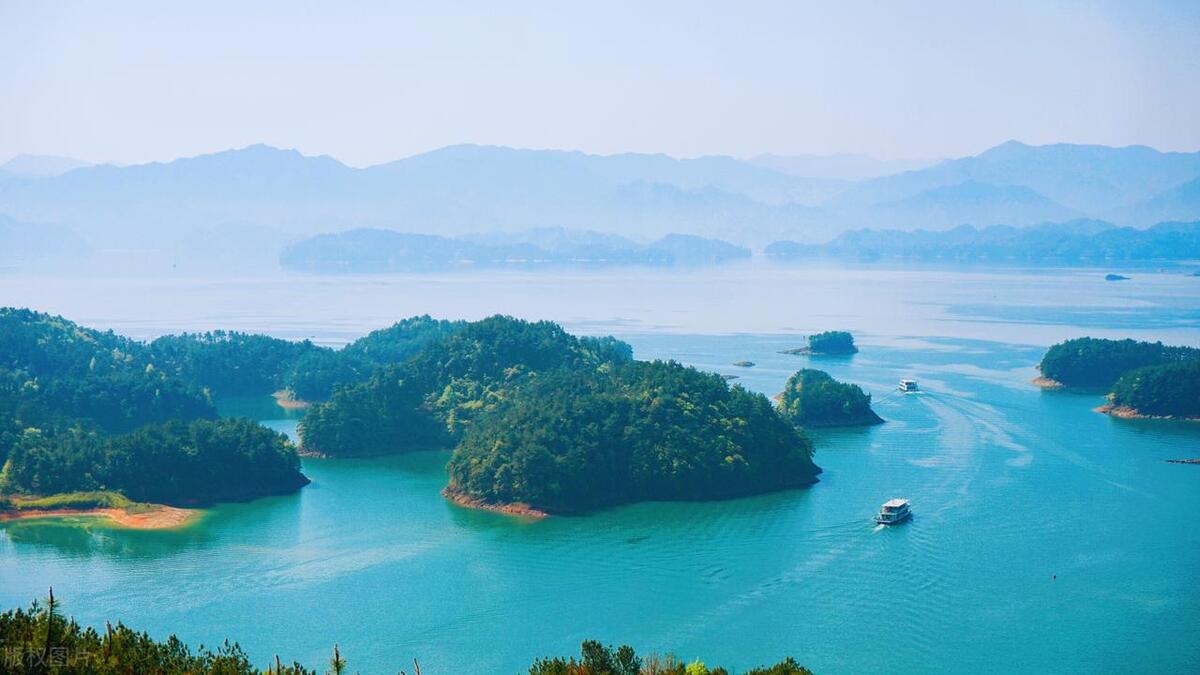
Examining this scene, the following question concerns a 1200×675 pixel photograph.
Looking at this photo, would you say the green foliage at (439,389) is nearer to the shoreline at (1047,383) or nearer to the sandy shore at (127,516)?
the sandy shore at (127,516)

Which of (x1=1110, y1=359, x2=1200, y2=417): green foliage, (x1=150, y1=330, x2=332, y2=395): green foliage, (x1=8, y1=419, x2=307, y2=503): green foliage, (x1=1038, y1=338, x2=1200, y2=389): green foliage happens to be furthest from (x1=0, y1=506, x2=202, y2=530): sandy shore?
(x1=1038, y1=338, x2=1200, y2=389): green foliage

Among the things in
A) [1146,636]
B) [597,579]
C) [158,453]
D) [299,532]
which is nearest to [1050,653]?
[1146,636]

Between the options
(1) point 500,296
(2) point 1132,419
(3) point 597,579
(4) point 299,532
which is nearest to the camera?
(3) point 597,579

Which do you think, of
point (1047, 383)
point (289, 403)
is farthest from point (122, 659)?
point (1047, 383)

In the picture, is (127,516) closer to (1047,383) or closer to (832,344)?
(1047,383)

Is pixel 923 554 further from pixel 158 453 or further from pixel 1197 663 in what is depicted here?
pixel 158 453

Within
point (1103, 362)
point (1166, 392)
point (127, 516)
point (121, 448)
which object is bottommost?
point (127, 516)
